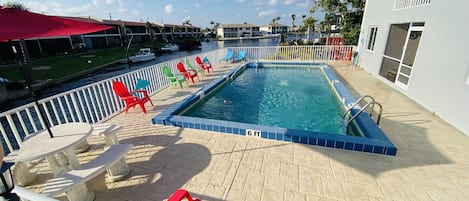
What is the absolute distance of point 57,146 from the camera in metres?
2.38

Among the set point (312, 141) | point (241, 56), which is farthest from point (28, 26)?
point (241, 56)

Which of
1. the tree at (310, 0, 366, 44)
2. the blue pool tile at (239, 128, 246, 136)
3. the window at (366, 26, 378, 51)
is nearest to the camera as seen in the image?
the blue pool tile at (239, 128, 246, 136)

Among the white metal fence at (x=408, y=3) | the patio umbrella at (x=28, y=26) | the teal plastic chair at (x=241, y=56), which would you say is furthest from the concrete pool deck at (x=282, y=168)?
the teal plastic chair at (x=241, y=56)

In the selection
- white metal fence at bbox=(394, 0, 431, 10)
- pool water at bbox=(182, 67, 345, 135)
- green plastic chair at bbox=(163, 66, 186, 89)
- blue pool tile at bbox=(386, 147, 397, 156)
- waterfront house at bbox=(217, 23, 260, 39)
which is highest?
waterfront house at bbox=(217, 23, 260, 39)

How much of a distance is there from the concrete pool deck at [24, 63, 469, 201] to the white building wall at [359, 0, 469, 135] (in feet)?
1.63

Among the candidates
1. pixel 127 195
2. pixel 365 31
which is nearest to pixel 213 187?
pixel 127 195

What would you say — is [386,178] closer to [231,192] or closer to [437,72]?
[231,192]

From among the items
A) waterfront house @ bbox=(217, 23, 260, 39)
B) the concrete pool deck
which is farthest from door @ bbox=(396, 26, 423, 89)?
waterfront house @ bbox=(217, 23, 260, 39)

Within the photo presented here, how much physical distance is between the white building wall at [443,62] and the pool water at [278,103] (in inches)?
77.3

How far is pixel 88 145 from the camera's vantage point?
3.59 meters

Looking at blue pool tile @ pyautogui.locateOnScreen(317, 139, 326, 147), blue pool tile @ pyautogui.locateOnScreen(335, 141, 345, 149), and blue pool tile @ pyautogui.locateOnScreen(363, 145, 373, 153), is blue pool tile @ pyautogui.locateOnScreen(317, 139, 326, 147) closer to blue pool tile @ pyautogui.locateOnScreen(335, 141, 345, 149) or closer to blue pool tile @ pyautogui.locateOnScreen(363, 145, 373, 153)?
blue pool tile @ pyautogui.locateOnScreen(335, 141, 345, 149)

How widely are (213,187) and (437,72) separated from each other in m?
5.71

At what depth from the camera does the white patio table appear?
2281mm

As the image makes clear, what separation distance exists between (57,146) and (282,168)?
2843 millimetres
